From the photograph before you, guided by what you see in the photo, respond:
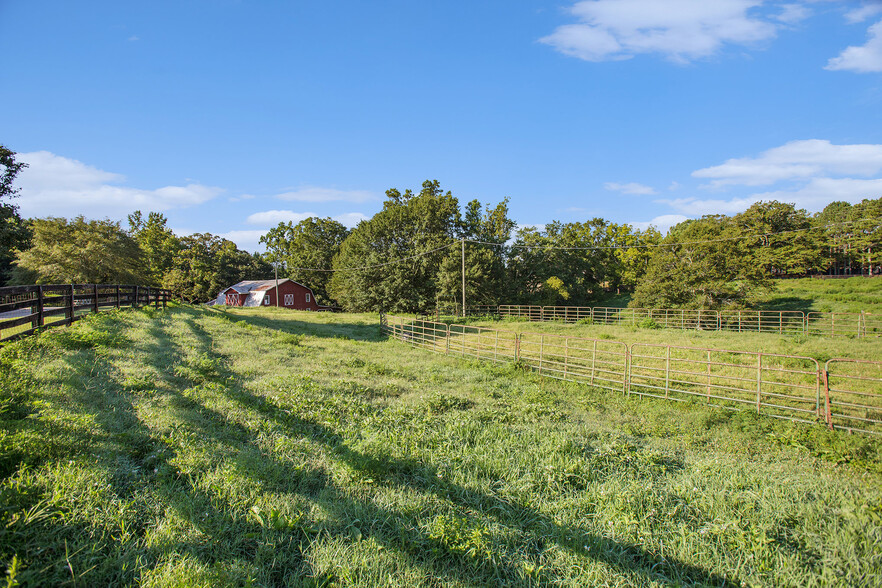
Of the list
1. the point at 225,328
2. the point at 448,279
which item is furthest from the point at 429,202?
the point at 225,328

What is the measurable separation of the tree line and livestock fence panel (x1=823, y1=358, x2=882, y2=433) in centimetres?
2136

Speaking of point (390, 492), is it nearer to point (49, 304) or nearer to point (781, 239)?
point (49, 304)

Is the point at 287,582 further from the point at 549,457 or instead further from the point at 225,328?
the point at 225,328

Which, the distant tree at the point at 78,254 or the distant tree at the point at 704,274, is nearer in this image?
the distant tree at the point at 704,274

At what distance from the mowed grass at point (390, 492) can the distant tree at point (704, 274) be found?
27.9 metres

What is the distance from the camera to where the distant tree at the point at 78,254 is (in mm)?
33750

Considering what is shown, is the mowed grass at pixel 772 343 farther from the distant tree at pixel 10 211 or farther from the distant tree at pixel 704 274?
the distant tree at pixel 10 211

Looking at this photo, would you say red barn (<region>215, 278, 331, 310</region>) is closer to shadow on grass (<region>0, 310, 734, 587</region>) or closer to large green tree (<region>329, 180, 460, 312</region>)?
large green tree (<region>329, 180, 460, 312</region>)

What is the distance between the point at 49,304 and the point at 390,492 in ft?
36.4

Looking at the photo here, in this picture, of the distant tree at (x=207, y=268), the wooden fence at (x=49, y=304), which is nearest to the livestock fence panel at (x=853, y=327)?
the wooden fence at (x=49, y=304)

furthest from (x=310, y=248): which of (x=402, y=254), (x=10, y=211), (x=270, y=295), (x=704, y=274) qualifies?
(x=704, y=274)

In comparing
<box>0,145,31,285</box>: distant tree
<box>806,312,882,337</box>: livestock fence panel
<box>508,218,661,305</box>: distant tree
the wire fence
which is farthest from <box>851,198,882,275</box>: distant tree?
<box>0,145,31,285</box>: distant tree

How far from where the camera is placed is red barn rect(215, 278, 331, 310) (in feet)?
166

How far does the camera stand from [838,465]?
5.30 meters
